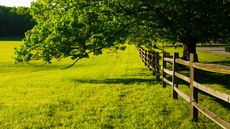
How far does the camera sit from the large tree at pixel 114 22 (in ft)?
69.6

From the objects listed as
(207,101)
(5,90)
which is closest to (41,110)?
(207,101)

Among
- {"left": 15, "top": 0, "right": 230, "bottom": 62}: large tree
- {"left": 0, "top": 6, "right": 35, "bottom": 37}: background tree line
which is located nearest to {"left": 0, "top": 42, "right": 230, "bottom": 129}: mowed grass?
{"left": 15, "top": 0, "right": 230, "bottom": 62}: large tree

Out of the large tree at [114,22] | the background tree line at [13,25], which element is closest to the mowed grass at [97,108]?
the large tree at [114,22]

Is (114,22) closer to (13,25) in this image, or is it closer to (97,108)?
(97,108)

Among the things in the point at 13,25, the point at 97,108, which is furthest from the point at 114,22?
the point at 13,25

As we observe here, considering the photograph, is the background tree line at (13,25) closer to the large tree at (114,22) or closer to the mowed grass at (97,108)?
the large tree at (114,22)

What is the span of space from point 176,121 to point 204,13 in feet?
39.3

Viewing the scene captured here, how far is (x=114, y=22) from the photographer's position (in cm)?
2127

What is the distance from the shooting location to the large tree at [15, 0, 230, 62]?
21.2 meters

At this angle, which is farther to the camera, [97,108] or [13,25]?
[13,25]

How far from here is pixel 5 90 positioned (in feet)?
62.6

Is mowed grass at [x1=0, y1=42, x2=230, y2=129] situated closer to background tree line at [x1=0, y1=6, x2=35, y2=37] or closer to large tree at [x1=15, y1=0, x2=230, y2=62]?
large tree at [x1=15, y1=0, x2=230, y2=62]

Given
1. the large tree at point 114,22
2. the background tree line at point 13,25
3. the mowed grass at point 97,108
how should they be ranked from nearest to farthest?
1. the mowed grass at point 97,108
2. the large tree at point 114,22
3. the background tree line at point 13,25

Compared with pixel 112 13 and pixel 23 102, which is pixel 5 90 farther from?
pixel 112 13
